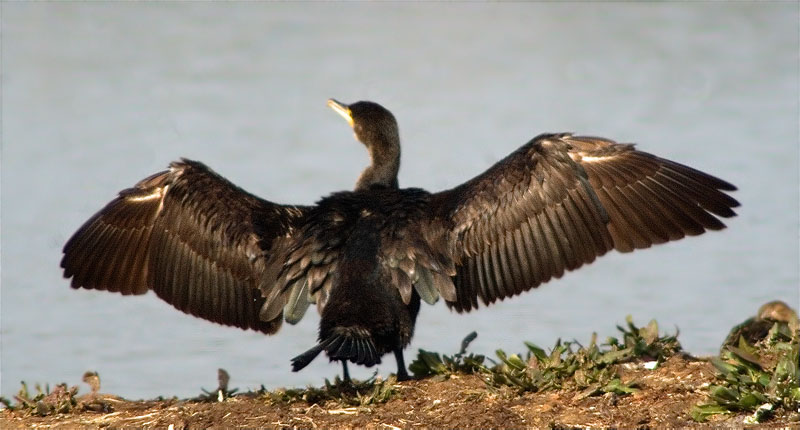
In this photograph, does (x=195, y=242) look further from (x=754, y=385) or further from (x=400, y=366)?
(x=754, y=385)

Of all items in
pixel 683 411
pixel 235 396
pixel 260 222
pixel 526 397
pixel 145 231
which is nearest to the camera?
pixel 683 411

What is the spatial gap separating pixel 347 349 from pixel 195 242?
5.47ft

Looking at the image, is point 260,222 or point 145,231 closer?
point 260,222

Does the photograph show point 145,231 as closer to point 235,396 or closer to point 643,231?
point 235,396

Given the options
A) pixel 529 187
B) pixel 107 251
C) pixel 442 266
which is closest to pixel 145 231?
pixel 107 251

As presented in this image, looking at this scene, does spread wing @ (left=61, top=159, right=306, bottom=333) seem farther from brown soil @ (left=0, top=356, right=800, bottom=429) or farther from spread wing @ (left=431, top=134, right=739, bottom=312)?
spread wing @ (left=431, top=134, right=739, bottom=312)

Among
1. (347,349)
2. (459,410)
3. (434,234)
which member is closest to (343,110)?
(434,234)

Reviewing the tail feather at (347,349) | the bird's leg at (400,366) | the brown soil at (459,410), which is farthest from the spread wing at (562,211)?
the brown soil at (459,410)

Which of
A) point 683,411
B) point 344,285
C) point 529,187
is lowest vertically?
point 683,411

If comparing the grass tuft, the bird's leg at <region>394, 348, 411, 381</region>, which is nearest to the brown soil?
the grass tuft

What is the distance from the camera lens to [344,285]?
6.63m

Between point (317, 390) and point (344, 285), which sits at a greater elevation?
point (344, 285)

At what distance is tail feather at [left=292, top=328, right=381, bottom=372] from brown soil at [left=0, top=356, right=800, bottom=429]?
25 centimetres

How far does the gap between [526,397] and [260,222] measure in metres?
2.16
